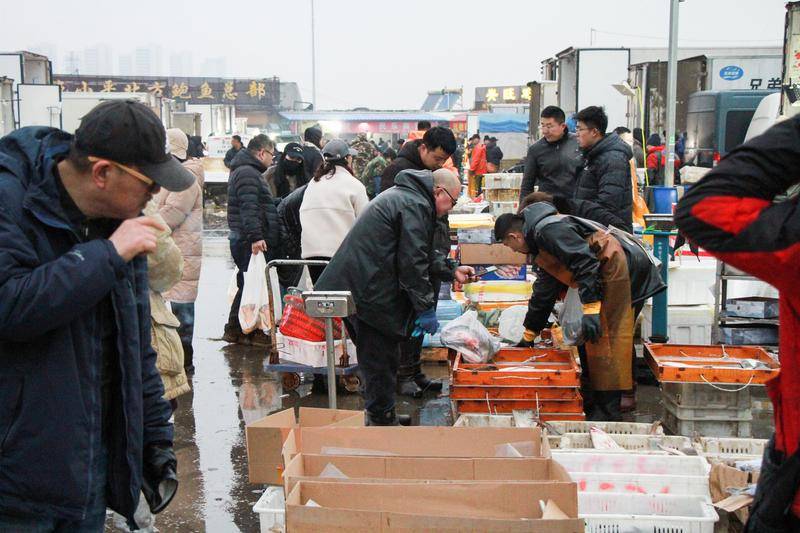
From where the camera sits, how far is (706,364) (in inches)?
252

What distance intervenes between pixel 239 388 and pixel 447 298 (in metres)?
2.48

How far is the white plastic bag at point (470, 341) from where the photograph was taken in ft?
21.1

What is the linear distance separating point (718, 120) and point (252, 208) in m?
13.0

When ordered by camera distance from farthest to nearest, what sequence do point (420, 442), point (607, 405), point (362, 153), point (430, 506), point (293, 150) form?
1. point (362, 153)
2. point (293, 150)
3. point (607, 405)
4. point (420, 442)
5. point (430, 506)

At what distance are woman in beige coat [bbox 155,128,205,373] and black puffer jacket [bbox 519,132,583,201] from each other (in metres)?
3.24

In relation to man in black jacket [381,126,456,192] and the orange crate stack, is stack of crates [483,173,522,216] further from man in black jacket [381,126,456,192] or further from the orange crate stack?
the orange crate stack

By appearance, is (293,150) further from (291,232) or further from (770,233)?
(770,233)

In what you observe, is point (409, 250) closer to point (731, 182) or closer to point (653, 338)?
point (653, 338)

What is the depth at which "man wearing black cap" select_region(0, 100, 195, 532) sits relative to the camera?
2.35 m

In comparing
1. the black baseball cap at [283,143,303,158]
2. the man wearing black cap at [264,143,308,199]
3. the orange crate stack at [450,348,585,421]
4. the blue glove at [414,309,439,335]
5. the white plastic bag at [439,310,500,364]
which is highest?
the black baseball cap at [283,143,303,158]

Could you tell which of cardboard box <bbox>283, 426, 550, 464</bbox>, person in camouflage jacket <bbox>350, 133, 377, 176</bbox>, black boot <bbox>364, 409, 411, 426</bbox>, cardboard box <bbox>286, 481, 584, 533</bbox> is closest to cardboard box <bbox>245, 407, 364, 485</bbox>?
cardboard box <bbox>283, 426, 550, 464</bbox>

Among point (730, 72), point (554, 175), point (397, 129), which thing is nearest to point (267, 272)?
point (554, 175)

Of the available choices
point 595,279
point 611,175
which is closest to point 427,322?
point 595,279

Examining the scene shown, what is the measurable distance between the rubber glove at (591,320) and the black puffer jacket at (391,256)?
112cm
